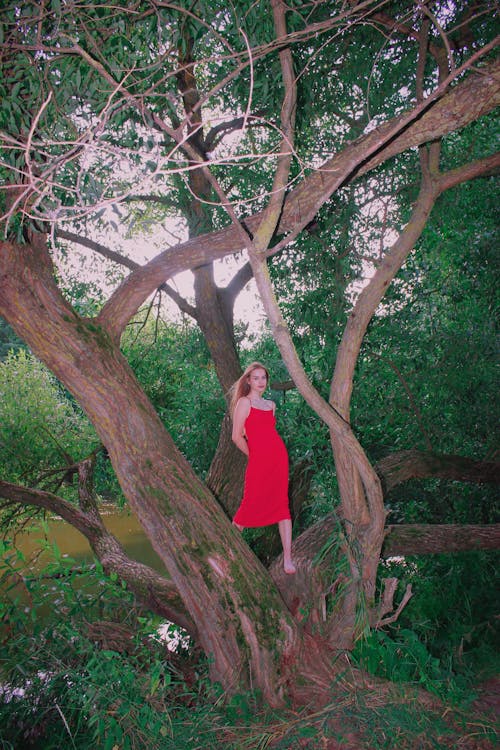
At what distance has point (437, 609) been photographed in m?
7.64

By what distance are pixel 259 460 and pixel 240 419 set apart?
37 cm

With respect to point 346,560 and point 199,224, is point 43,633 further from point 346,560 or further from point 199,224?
point 199,224

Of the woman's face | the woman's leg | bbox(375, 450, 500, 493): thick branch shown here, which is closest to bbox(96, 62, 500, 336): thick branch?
the woman's face

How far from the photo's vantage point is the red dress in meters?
4.95

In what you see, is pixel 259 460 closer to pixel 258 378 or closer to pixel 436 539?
pixel 258 378

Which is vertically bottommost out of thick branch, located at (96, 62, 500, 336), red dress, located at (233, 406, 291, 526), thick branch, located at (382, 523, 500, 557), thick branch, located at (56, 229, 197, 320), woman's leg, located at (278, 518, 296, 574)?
thick branch, located at (382, 523, 500, 557)

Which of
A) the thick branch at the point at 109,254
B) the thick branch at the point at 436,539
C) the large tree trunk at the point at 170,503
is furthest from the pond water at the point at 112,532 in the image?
the large tree trunk at the point at 170,503

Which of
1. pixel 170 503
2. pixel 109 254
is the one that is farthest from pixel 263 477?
pixel 109 254

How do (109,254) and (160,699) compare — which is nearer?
(160,699)

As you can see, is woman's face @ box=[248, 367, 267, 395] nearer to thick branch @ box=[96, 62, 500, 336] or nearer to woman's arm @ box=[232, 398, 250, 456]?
woman's arm @ box=[232, 398, 250, 456]

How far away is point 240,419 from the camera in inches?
201

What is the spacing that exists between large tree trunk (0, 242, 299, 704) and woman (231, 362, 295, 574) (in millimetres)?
848

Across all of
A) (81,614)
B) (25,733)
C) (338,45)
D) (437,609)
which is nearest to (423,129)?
(338,45)

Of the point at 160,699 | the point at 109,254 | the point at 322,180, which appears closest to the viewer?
the point at 160,699
